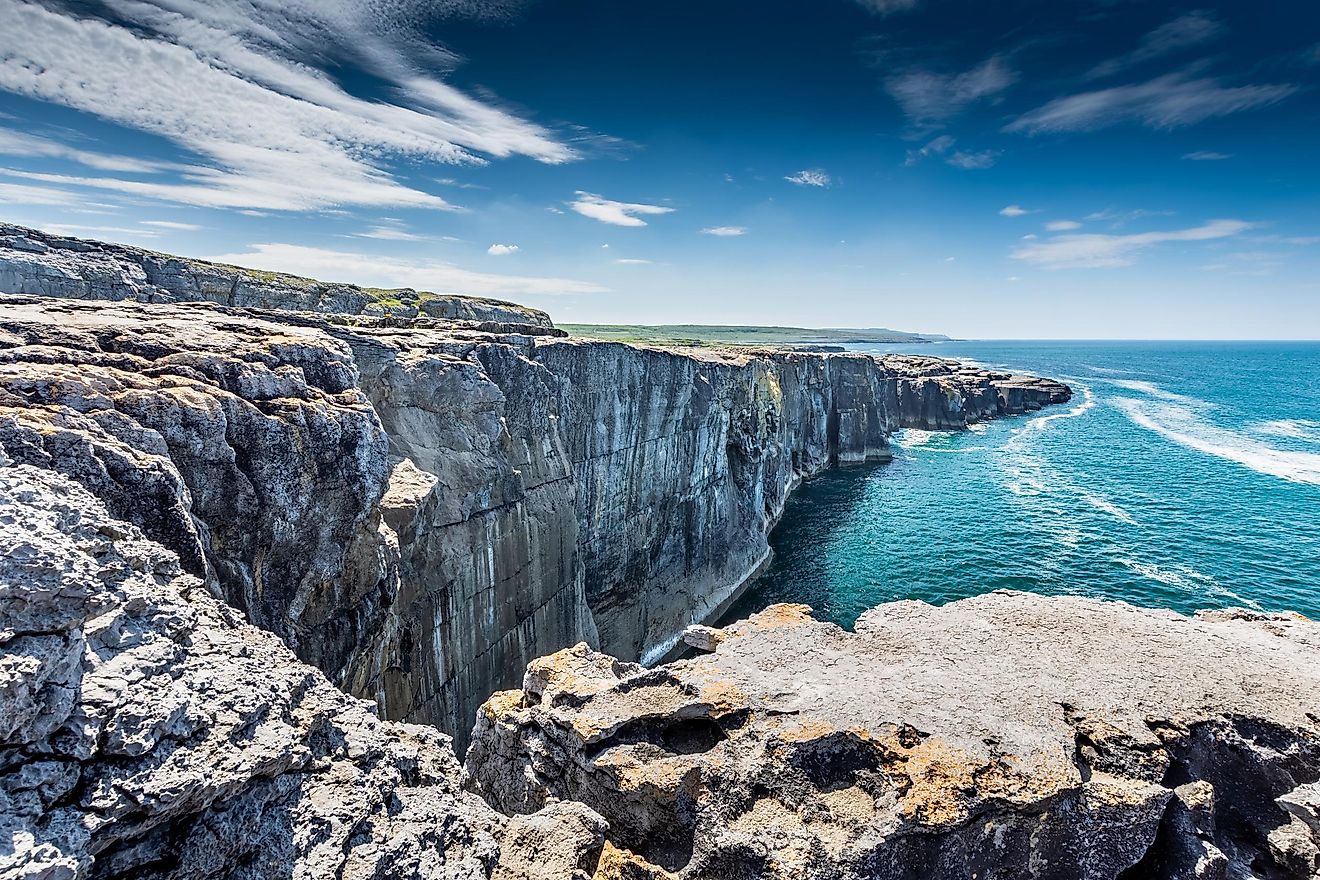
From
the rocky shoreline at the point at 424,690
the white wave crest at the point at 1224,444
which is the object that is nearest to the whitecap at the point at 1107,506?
the white wave crest at the point at 1224,444

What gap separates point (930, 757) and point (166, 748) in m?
12.5

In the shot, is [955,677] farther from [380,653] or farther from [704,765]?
[380,653]

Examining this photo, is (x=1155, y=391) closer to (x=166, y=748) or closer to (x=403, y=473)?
(x=403, y=473)

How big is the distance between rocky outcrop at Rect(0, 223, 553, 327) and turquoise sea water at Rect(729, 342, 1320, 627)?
3199cm

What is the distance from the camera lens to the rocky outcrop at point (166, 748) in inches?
257

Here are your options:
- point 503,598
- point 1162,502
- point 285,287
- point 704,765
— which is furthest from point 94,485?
point 1162,502

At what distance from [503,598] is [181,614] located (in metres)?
17.6

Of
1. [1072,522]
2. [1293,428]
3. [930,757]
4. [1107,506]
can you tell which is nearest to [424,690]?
[930,757]

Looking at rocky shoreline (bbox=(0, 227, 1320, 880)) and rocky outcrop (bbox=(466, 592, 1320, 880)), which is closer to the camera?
rocky shoreline (bbox=(0, 227, 1320, 880))

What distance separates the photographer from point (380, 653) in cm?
1839

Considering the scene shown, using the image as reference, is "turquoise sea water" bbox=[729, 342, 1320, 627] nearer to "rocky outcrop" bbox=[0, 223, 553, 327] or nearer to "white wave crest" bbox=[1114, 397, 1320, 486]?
"white wave crest" bbox=[1114, 397, 1320, 486]

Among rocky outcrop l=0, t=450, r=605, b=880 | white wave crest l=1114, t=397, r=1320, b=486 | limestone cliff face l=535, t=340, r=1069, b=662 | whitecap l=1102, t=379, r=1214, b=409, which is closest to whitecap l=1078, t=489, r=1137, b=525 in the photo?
white wave crest l=1114, t=397, r=1320, b=486

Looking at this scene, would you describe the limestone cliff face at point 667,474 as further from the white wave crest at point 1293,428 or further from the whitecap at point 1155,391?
the whitecap at point 1155,391

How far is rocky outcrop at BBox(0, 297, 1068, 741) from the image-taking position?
37.6ft
